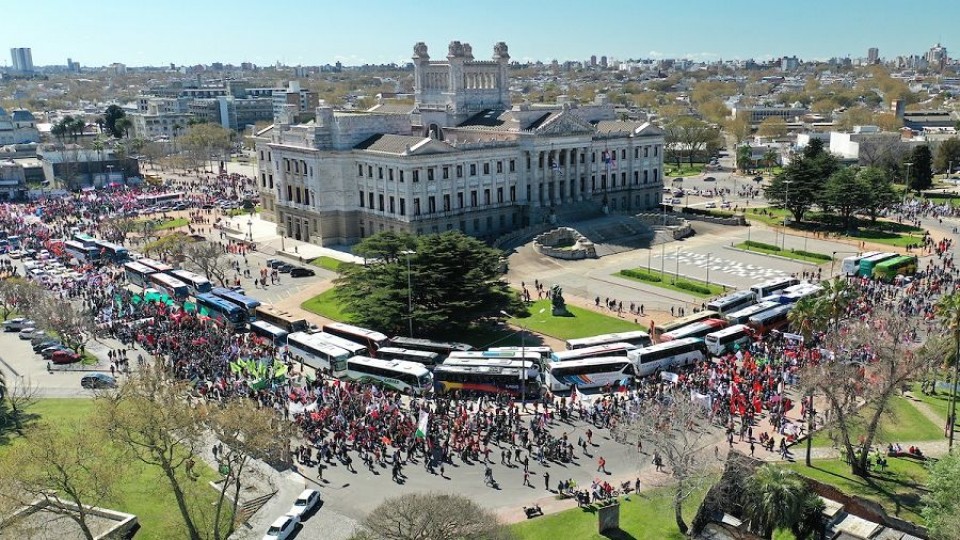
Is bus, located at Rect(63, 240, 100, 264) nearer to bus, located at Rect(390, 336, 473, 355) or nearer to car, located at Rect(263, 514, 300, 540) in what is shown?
bus, located at Rect(390, 336, 473, 355)

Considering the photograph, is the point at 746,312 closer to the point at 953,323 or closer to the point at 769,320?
the point at 769,320

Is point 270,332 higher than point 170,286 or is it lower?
lower

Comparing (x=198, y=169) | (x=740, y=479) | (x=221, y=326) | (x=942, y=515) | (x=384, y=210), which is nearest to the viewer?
(x=942, y=515)

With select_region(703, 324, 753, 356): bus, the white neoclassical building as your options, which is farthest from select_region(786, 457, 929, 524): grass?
the white neoclassical building

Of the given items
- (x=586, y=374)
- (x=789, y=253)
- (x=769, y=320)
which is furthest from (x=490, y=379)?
(x=789, y=253)

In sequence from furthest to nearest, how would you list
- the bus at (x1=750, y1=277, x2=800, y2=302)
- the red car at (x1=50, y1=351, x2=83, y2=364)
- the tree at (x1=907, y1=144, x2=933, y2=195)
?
the tree at (x1=907, y1=144, x2=933, y2=195) < the bus at (x1=750, y1=277, x2=800, y2=302) < the red car at (x1=50, y1=351, x2=83, y2=364)

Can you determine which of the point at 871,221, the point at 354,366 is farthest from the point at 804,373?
the point at 871,221

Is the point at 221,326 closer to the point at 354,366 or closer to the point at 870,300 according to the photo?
the point at 354,366
